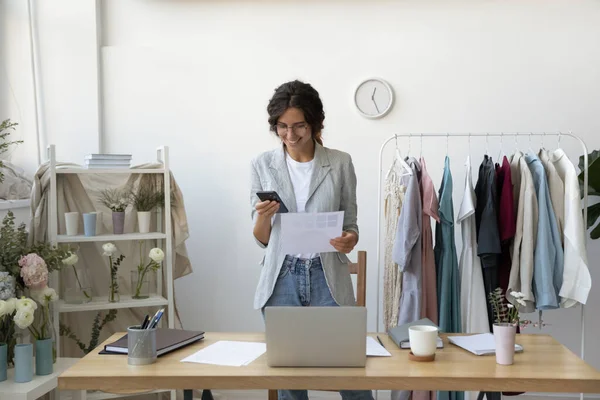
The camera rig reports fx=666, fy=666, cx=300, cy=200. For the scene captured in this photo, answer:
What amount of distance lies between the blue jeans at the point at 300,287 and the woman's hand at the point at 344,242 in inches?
4.2

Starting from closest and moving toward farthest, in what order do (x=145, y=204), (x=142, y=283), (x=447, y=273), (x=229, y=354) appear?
(x=229, y=354) < (x=447, y=273) < (x=145, y=204) < (x=142, y=283)

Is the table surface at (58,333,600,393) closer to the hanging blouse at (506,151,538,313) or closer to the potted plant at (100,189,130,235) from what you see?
the hanging blouse at (506,151,538,313)

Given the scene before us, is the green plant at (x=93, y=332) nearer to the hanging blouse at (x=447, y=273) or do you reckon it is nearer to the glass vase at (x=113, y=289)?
the glass vase at (x=113, y=289)

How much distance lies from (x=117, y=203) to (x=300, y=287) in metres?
1.66

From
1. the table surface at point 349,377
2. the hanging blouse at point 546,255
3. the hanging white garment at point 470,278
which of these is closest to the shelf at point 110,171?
the hanging white garment at point 470,278

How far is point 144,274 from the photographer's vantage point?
3.76 metres

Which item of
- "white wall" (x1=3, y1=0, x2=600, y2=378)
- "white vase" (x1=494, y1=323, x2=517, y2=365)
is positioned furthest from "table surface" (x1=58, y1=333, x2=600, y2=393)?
"white wall" (x1=3, y1=0, x2=600, y2=378)

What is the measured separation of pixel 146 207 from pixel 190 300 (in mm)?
770

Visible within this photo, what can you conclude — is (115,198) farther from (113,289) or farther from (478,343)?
Answer: (478,343)

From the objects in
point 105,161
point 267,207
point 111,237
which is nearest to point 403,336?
point 267,207

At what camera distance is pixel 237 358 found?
1.98 meters

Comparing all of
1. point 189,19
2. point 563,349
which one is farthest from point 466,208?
point 189,19

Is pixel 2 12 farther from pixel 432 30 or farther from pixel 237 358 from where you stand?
pixel 237 358

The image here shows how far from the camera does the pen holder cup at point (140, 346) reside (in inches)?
75.2
